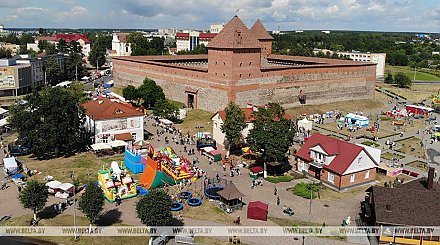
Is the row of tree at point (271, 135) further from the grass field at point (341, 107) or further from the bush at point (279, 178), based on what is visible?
the grass field at point (341, 107)

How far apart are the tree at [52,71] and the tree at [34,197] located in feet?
176

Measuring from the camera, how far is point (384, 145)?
41.5 meters

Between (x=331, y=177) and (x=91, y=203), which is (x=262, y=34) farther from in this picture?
(x=91, y=203)

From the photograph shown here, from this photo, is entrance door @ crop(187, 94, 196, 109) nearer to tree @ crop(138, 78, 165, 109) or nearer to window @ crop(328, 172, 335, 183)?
tree @ crop(138, 78, 165, 109)

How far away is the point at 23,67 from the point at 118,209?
159 ft

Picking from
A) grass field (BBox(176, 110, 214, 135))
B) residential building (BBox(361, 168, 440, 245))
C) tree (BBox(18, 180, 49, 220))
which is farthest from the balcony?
tree (BBox(18, 180, 49, 220))

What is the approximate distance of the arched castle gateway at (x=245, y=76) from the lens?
160 feet

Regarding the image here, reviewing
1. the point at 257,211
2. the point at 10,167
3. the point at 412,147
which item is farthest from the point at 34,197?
the point at 412,147

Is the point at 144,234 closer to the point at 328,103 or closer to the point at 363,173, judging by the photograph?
the point at 363,173

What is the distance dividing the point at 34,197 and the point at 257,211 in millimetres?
12164

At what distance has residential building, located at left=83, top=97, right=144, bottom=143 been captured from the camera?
3656 cm

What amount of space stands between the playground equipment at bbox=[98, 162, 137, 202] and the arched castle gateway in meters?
24.1

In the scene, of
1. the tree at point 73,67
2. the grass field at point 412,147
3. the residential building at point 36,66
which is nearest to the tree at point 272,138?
the grass field at point 412,147

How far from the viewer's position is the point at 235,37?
158 ft
